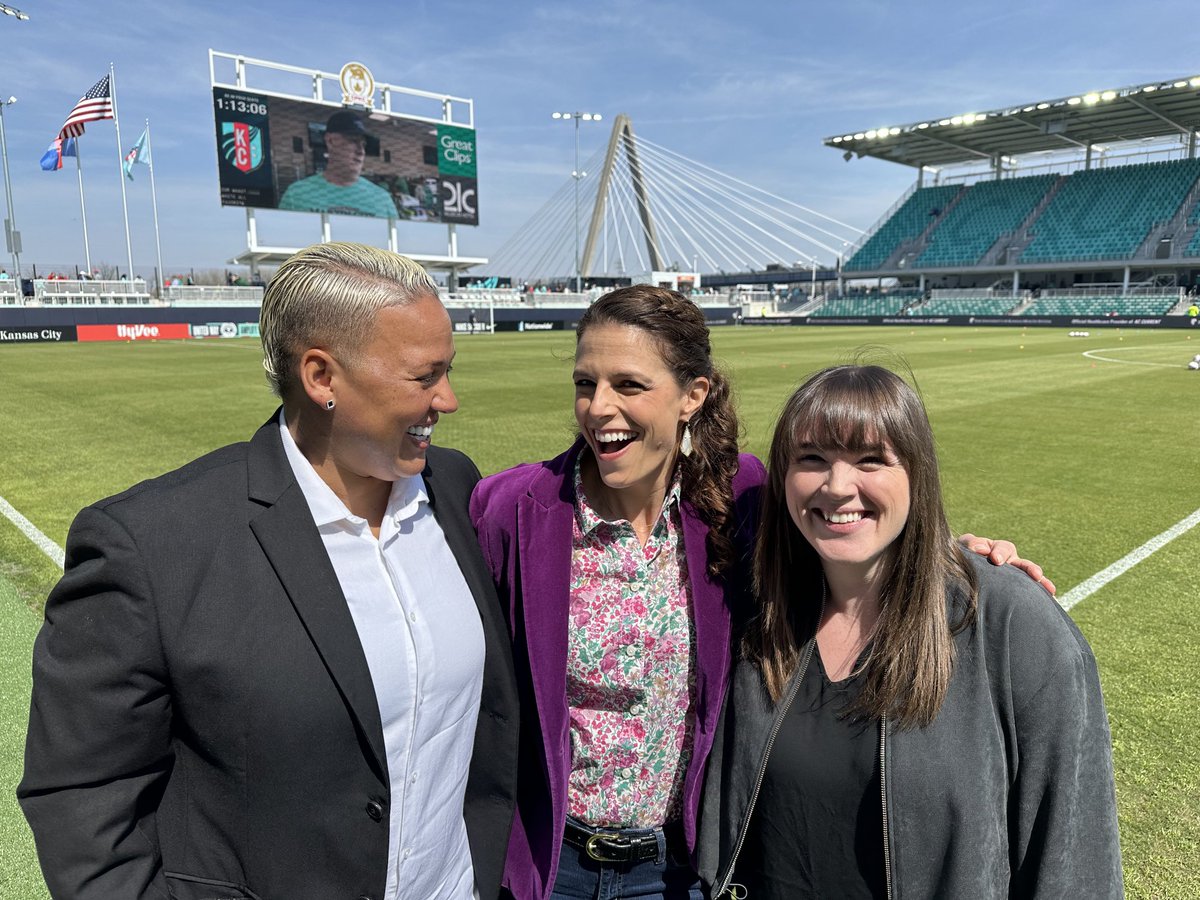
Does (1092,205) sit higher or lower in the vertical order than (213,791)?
higher

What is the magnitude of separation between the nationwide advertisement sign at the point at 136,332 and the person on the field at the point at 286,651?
38305 millimetres

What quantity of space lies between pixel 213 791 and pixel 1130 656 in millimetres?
4658

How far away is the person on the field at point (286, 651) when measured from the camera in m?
1.32

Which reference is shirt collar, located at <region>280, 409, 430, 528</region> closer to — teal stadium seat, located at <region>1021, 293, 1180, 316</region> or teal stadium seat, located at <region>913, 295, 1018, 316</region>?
teal stadium seat, located at <region>1021, 293, 1180, 316</region>

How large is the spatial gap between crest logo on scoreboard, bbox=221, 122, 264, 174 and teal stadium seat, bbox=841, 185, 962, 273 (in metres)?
47.5

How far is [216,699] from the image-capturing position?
1.37 metres

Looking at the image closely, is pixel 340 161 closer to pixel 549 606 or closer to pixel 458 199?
pixel 458 199

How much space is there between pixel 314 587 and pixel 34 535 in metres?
6.40

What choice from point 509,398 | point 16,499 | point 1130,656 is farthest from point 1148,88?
point 16,499

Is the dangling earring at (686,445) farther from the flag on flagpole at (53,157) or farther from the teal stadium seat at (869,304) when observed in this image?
the teal stadium seat at (869,304)

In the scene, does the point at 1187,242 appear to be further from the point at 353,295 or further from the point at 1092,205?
the point at 353,295

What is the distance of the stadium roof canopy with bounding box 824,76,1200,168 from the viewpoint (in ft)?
150

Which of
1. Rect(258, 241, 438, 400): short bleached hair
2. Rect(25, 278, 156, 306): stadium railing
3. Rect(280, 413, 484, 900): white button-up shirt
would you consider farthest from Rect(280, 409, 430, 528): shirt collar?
Rect(25, 278, 156, 306): stadium railing

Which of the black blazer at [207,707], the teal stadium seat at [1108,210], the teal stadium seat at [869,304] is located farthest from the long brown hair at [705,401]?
the teal stadium seat at [1108,210]
